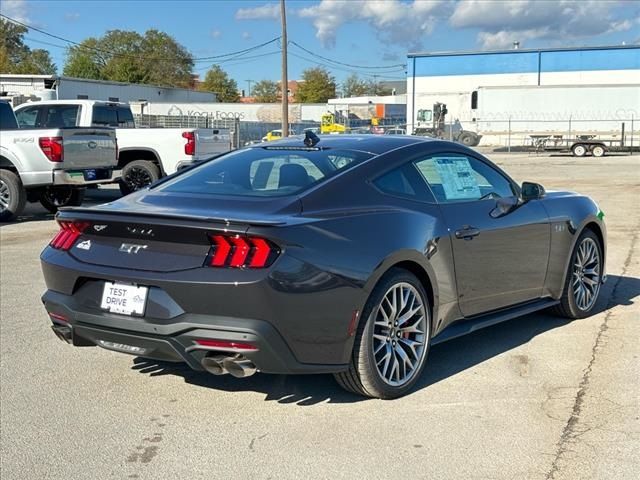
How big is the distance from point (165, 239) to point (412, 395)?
176cm

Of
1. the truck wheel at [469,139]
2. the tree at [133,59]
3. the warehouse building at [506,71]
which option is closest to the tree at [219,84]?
the tree at [133,59]

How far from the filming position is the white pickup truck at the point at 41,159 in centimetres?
1238

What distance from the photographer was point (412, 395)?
4449 mm

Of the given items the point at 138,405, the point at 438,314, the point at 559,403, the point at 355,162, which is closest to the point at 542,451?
the point at 559,403

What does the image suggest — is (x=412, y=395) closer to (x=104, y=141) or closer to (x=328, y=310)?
(x=328, y=310)

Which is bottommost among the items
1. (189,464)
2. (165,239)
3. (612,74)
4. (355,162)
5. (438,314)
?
(189,464)

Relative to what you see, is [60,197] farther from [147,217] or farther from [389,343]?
[389,343]

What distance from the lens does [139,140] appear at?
1510cm

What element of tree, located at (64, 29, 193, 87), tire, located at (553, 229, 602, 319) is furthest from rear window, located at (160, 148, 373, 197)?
tree, located at (64, 29, 193, 87)

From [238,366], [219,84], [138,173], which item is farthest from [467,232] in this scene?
[219,84]

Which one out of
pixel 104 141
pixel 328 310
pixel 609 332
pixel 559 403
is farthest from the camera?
pixel 104 141

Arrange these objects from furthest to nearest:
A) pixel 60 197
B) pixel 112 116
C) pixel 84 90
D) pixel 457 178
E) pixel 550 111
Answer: pixel 84 90, pixel 550 111, pixel 112 116, pixel 60 197, pixel 457 178

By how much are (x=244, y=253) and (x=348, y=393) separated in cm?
130

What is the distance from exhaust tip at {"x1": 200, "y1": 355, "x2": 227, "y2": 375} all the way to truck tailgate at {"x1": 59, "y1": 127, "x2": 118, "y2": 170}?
9.56 m
